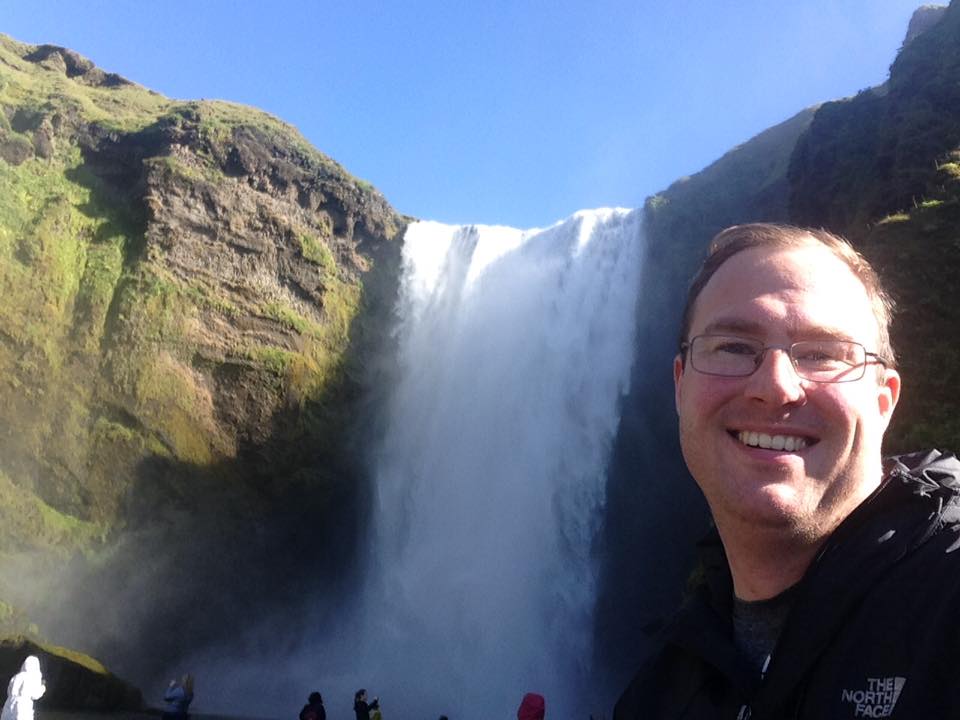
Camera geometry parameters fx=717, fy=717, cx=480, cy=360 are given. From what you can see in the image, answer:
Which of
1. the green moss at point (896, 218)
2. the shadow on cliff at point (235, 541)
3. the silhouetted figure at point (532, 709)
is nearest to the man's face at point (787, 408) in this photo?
Result: the silhouetted figure at point (532, 709)

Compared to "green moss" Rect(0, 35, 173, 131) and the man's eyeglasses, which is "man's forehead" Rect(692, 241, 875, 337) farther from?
"green moss" Rect(0, 35, 173, 131)

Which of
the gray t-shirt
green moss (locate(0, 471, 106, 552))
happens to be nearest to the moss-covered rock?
green moss (locate(0, 471, 106, 552))

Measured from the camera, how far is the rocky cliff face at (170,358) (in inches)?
834

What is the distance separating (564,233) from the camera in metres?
29.0

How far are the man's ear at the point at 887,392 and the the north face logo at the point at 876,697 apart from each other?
579 mm

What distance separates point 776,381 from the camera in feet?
4.77

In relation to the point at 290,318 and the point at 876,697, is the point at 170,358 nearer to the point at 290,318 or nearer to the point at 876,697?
the point at 290,318

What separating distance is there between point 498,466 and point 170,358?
11.7m

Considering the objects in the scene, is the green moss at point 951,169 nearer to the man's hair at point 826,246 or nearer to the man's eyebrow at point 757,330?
the man's hair at point 826,246

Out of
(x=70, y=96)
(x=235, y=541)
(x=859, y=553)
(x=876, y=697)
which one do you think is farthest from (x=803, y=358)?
(x=70, y=96)

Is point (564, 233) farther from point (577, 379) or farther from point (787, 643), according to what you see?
point (787, 643)

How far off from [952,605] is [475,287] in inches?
1124

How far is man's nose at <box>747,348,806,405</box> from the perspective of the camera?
4.73ft

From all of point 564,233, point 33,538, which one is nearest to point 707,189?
point 564,233
